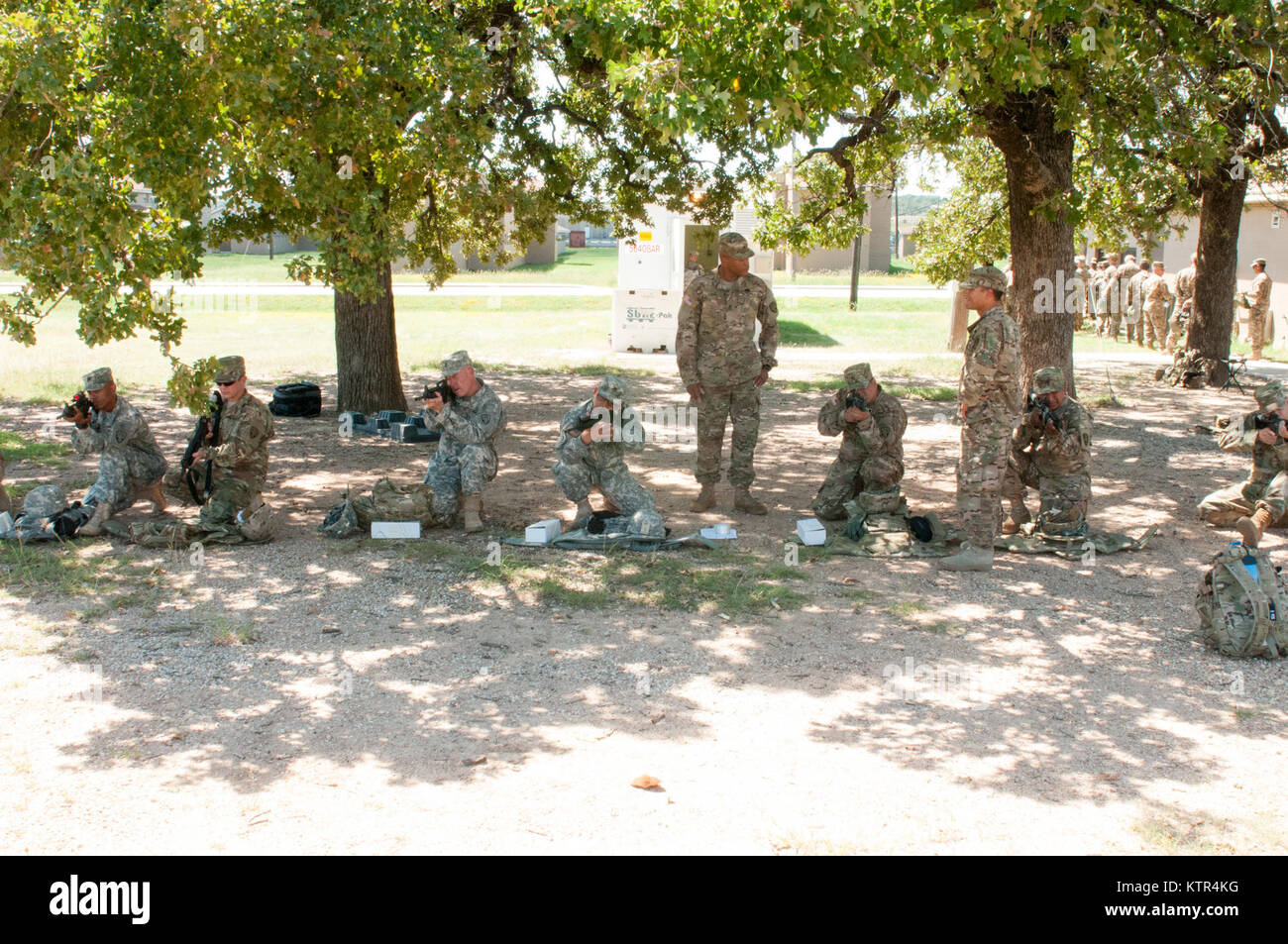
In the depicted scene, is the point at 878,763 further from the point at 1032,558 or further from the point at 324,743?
the point at 1032,558

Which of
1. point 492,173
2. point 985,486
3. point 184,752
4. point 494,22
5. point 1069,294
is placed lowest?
point 184,752

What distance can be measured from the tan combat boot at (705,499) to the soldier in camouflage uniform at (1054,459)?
2.15 meters

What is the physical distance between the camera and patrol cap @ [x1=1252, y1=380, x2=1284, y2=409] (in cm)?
828

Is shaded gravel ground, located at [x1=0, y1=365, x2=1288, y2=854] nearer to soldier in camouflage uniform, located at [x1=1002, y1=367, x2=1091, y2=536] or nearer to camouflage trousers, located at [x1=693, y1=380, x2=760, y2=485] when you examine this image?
soldier in camouflage uniform, located at [x1=1002, y1=367, x2=1091, y2=536]

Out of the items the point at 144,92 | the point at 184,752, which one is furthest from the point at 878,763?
the point at 144,92

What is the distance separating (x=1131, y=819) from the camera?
14.3 feet

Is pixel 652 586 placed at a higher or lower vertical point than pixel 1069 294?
lower

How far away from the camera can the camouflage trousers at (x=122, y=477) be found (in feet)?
27.2

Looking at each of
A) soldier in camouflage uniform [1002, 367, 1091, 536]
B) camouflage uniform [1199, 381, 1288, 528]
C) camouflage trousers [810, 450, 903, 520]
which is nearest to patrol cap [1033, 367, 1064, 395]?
soldier in camouflage uniform [1002, 367, 1091, 536]

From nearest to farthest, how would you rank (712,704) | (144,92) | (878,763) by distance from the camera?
(878,763) → (712,704) → (144,92)

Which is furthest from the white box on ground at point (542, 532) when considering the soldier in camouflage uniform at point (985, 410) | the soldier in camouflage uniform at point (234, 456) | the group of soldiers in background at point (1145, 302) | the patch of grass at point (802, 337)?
the patch of grass at point (802, 337)

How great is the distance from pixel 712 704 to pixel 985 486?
10.1 ft

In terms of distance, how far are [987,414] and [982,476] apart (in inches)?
16.0

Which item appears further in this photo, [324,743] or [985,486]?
[985,486]
